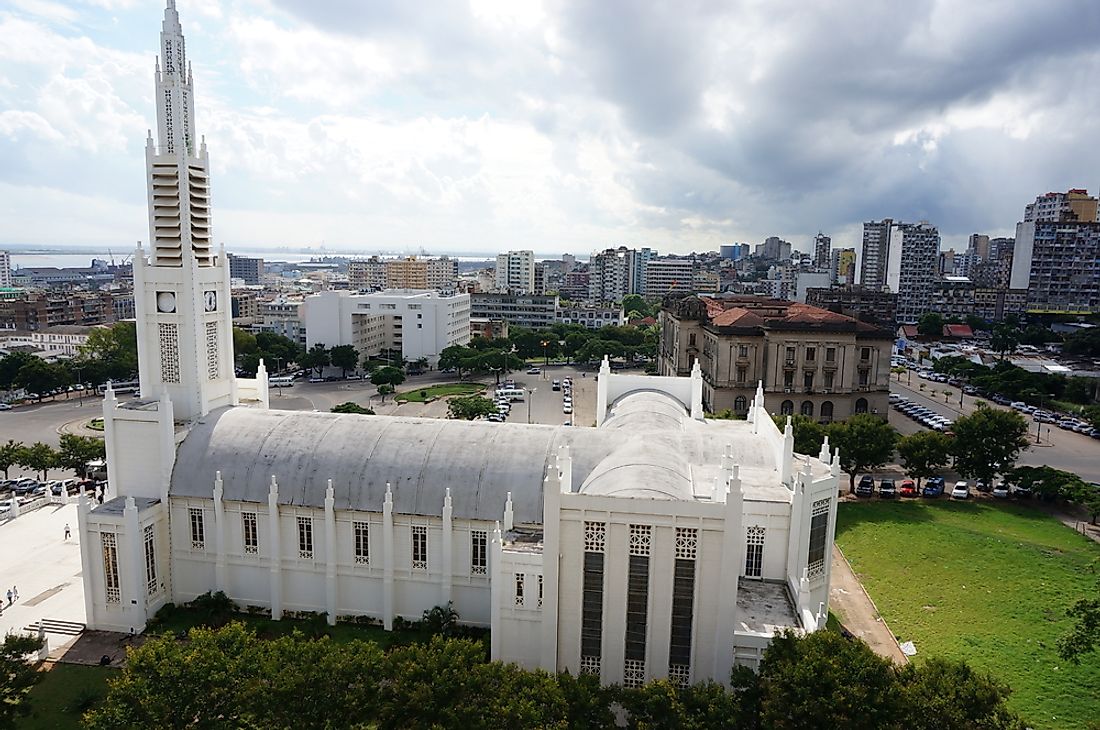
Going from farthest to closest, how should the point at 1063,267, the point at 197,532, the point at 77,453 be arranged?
1. the point at 1063,267
2. the point at 77,453
3. the point at 197,532

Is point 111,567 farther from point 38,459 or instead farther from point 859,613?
point 859,613

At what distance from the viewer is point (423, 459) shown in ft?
121

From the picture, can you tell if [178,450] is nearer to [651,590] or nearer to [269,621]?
[269,621]

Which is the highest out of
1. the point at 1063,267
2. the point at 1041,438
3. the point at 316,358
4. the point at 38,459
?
the point at 1063,267

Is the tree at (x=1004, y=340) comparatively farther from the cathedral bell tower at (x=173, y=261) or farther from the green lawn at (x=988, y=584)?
the cathedral bell tower at (x=173, y=261)

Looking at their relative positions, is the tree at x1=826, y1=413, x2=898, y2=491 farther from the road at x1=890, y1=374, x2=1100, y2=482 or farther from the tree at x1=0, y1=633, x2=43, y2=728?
the tree at x1=0, y1=633, x2=43, y2=728

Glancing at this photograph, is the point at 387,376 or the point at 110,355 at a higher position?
the point at 110,355

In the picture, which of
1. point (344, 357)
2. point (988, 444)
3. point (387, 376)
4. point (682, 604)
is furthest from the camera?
point (344, 357)

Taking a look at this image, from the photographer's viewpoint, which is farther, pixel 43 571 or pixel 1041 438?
pixel 1041 438

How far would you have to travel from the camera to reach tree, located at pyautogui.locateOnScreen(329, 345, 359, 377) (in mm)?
114250

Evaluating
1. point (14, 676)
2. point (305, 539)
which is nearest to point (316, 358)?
point (305, 539)

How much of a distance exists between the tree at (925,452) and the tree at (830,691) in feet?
133

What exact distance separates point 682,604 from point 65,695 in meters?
26.4

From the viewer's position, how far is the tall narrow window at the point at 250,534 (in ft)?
122
